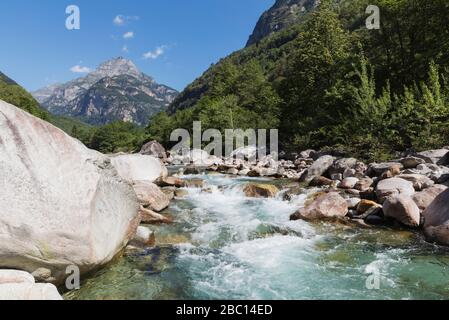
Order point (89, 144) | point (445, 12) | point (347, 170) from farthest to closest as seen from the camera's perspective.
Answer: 1. point (89, 144)
2. point (445, 12)
3. point (347, 170)

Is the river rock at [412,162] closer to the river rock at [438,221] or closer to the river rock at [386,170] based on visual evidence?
the river rock at [386,170]

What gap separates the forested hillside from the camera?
22625 mm

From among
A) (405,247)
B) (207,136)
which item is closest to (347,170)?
(405,247)

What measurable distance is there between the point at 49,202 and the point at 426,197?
1148 cm

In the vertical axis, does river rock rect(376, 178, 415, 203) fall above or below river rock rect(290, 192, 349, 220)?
above

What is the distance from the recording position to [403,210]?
11.7 m

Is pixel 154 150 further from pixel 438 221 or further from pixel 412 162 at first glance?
pixel 438 221

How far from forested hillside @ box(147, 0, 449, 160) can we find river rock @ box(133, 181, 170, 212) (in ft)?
44.9

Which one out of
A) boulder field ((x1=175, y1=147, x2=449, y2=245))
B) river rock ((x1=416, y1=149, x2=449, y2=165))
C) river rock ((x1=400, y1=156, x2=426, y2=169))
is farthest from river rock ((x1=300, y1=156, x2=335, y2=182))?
river rock ((x1=416, y1=149, x2=449, y2=165))

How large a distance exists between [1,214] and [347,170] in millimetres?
16479

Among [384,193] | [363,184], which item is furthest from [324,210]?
[363,184]

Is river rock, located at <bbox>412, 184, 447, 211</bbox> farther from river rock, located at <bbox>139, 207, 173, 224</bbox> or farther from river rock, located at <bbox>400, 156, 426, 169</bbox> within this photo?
river rock, located at <bbox>139, 207, 173, 224</bbox>

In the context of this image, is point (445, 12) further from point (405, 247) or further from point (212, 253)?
point (212, 253)
